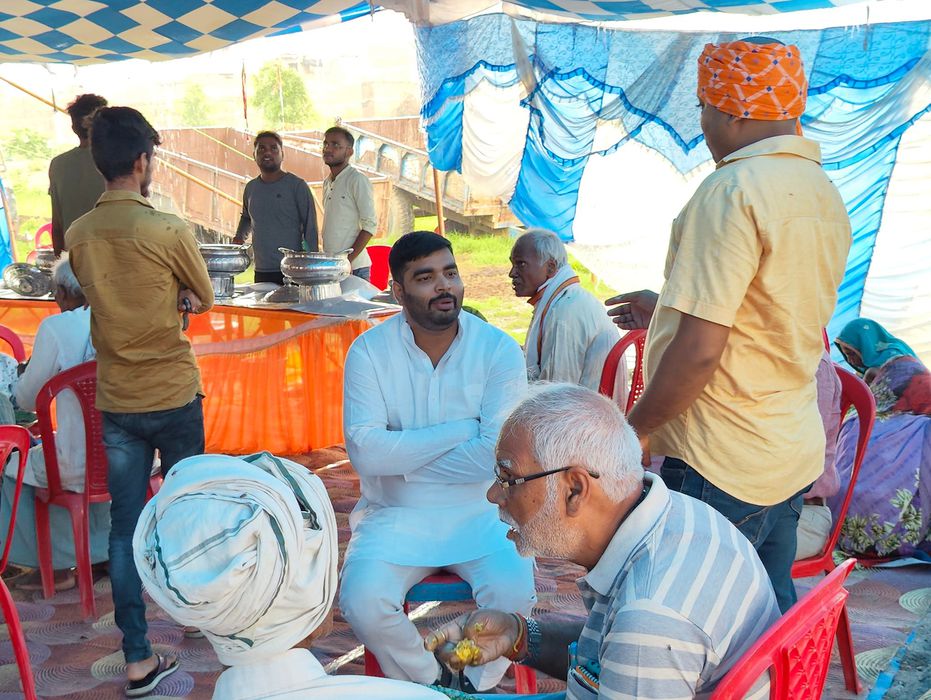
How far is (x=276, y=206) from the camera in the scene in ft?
21.0

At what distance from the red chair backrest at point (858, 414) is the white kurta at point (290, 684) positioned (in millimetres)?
2189

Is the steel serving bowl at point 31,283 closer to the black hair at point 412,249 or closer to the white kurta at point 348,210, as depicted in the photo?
the white kurta at point 348,210

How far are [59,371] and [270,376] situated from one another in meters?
2.07

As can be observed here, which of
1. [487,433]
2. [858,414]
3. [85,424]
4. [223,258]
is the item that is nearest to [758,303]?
[487,433]

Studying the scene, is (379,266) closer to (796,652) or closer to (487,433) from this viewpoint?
(487,433)

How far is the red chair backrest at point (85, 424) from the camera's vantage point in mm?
3406

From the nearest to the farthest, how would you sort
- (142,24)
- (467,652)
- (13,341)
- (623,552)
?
1. (623,552)
2. (467,652)
3. (13,341)
4. (142,24)

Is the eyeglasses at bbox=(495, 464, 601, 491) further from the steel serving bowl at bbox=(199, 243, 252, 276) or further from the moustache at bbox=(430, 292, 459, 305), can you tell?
the steel serving bowl at bbox=(199, 243, 252, 276)

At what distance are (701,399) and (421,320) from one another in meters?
1.17

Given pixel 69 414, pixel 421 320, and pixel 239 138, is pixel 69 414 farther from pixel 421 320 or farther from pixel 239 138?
pixel 239 138

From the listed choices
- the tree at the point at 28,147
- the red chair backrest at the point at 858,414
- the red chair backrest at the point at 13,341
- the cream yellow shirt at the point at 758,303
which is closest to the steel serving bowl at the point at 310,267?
the red chair backrest at the point at 13,341

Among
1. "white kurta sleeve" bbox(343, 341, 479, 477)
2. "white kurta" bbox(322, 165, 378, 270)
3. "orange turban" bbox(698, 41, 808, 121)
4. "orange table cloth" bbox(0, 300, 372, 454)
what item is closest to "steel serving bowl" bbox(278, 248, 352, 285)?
"orange table cloth" bbox(0, 300, 372, 454)

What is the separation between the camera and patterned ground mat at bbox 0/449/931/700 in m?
3.05

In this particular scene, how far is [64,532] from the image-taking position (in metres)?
3.90
